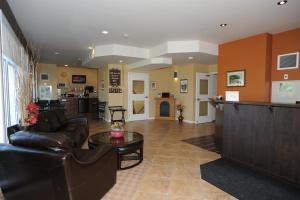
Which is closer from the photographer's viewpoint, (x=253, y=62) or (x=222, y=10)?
(x=222, y=10)

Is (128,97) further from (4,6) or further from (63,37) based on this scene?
(4,6)

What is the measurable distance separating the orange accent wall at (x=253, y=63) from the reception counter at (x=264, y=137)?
1526 millimetres

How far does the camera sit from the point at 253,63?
439 cm

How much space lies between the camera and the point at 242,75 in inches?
181

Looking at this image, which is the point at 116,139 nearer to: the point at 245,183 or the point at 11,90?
the point at 245,183

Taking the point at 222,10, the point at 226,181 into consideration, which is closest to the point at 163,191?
the point at 226,181

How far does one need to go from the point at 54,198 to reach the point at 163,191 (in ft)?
4.12

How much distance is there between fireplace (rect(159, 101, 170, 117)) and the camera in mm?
7898

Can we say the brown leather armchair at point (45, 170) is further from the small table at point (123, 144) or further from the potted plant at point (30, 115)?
the potted plant at point (30, 115)

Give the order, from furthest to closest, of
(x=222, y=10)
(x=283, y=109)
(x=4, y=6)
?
(x=222, y=10), (x=4, y=6), (x=283, y=109)

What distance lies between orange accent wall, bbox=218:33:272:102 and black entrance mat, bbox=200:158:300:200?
2127 millimetres

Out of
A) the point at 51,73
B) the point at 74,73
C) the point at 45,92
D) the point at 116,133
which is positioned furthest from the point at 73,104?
the point at 116,133

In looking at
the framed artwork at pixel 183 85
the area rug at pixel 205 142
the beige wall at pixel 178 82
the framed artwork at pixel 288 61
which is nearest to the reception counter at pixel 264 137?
the area rug at pixel 205 142

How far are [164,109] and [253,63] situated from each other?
4262mm
